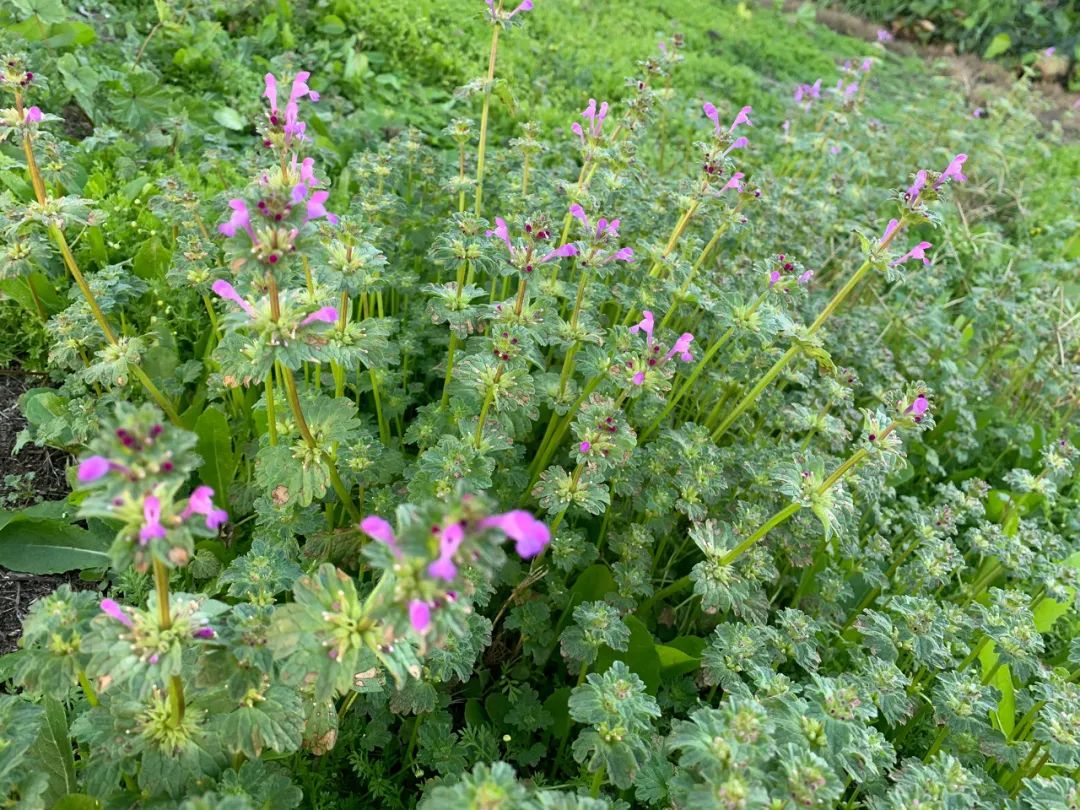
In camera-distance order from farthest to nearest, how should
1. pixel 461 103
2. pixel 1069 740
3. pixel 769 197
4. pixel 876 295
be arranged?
pixel 461 103
pixel 876 295
pixel 769 197
pixel 1069 740

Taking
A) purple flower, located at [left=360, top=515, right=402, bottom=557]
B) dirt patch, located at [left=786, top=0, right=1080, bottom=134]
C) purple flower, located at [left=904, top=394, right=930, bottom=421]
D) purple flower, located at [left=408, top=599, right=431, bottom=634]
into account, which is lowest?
purple flower, located at [left=408, top=599, right=431, bottom=634]

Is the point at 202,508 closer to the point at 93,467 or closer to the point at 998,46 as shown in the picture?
the point at 93,467

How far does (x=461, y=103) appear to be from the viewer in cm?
545

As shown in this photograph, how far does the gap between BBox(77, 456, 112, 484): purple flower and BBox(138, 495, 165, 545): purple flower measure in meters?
0.09

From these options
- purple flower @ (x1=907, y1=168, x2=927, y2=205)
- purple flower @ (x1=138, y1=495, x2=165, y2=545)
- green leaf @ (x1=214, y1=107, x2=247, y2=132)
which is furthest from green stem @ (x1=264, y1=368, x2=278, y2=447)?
green leaf @ (x1=214, y1=107, x2=247, y2=132)

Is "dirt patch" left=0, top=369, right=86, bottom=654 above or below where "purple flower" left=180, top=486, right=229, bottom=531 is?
below

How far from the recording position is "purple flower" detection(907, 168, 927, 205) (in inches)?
88.6

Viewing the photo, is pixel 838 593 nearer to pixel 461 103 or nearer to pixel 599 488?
pixel 599 488

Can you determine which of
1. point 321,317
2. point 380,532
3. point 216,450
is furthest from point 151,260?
point 380,532

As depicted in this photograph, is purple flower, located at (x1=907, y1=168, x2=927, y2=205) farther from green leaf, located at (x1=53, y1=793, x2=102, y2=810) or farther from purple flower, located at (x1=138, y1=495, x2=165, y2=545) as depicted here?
green leaf, located at (x1=53, y1=793, x2=102, y2=810)

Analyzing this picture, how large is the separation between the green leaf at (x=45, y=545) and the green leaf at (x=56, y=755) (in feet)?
2.21

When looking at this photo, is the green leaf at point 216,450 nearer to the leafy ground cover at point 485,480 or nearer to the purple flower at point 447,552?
the leafy ground cover at point 485,480

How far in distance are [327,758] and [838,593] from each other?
1.90 meters

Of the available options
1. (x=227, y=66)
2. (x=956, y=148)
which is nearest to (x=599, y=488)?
(x=227, y=66)
